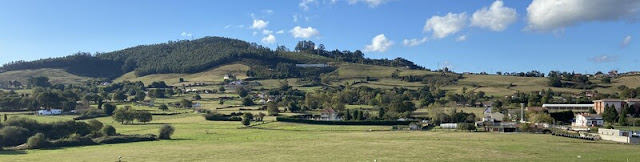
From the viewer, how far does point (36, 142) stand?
188 ft

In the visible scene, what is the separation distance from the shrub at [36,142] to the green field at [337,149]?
290cm

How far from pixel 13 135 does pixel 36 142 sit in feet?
11.7

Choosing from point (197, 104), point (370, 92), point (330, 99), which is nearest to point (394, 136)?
point (330, 99)

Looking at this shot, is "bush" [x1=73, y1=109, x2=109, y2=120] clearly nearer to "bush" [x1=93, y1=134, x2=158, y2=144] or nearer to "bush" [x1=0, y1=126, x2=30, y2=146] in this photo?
"bush" [x1=0, y1=126, x2=30, y2=146]

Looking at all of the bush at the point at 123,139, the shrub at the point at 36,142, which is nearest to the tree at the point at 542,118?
the bush at the point at 123,139

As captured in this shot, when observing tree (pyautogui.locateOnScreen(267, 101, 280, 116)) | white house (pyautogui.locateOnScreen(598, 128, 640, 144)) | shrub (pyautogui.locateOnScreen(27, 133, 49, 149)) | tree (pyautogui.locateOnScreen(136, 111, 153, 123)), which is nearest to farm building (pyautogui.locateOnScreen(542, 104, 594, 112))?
white house (pyautogui.locateOnScreen(598, 128, 640, 144))

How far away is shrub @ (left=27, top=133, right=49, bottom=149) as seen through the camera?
187 feet

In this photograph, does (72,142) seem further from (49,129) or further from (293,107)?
(293,107)

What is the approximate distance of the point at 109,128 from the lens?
66.1 m

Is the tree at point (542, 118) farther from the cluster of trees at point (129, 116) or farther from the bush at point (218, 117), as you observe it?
the cluster of trees at point (129, 116)

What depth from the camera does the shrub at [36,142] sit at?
57.0m

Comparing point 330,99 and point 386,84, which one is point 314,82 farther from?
point 330,99

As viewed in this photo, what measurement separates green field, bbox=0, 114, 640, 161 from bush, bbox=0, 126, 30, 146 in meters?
5.54

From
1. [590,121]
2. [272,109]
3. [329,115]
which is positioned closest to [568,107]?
[590,121]
